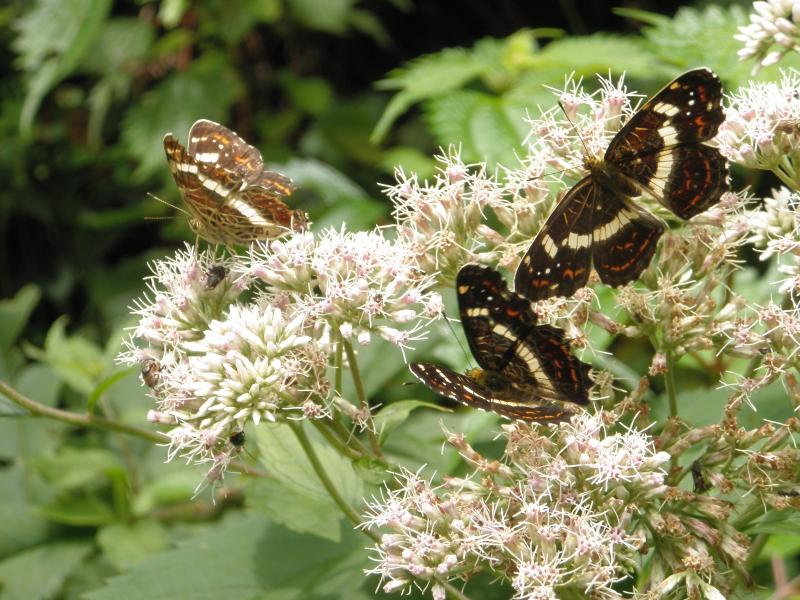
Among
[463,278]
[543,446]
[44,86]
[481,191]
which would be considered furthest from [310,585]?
[44,86]

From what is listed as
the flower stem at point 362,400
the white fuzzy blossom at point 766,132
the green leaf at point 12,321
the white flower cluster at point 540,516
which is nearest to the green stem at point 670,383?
the white flower cluster at point 540,516

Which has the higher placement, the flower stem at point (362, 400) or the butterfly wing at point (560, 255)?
the butterfly wing at point (560, 255)

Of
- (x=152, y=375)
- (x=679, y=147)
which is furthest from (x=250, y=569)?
(x=679, y=147)

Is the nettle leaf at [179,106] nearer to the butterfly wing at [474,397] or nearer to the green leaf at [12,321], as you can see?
the green leaf at [12,321]

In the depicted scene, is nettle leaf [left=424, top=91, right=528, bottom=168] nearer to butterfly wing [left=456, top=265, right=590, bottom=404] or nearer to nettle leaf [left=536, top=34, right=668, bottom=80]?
nettle leaf [left=536, top=34, right=668, bottom=80]

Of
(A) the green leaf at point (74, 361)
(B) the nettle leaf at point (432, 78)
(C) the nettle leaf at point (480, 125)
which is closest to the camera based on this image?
(C) the nettle leaf at point (480, 125)

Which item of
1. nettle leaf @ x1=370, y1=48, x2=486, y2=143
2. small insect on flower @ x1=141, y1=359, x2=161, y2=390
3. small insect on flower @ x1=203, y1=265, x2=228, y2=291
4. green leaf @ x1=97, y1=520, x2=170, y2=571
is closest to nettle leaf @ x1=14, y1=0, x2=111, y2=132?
nettle leaf @ x1=370, y1=48, x2=486, y2=143

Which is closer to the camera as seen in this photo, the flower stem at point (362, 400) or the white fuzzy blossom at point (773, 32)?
the flower stem at point (362, 400)
